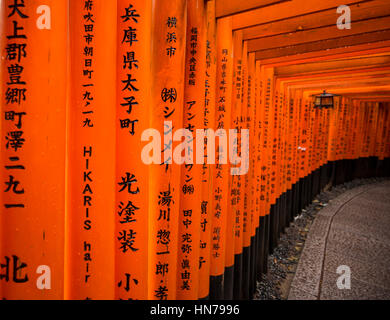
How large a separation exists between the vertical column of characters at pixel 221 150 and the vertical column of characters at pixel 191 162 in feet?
2.46

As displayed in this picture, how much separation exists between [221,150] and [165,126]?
147cm

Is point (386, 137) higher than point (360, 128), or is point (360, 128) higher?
point (360, 128)

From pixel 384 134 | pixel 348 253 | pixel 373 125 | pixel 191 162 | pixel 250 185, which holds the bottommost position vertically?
pixel 348 253

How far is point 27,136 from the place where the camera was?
140 cm

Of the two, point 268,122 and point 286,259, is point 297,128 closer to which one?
point 268,122

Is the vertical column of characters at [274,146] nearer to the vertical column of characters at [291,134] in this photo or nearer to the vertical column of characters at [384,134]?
the vertical column of characters at [291,134]

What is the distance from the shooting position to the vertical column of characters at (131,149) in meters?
1.79

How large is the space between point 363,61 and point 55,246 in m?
6.98

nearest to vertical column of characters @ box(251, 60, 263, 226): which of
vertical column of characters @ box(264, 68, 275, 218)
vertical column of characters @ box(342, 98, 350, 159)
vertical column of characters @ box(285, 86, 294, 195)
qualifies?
vertical column of characters @ box(264, 68, 275, 218)

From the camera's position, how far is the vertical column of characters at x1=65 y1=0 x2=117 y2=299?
5.35 feet

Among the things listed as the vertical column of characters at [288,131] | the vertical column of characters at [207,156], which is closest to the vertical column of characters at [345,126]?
the vertical column of characters at [288,131]

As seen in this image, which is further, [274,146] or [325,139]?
[325,139]

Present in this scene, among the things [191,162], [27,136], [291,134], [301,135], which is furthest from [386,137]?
[27,136]
